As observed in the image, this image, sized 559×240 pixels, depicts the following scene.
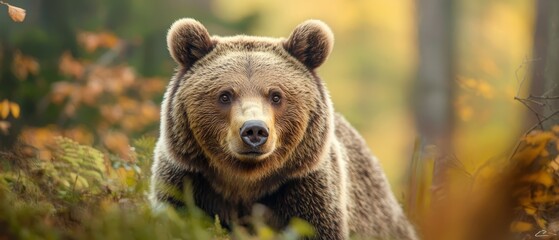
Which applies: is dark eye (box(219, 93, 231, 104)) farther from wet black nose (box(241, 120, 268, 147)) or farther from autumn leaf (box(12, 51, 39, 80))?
autumn leaf (box(12, 51, 39, 80))

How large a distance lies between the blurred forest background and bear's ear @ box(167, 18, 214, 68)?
2.83 ft

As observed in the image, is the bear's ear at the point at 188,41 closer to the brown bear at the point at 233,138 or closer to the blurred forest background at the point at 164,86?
the brown bear at the point at 233,138

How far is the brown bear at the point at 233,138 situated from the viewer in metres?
5.17

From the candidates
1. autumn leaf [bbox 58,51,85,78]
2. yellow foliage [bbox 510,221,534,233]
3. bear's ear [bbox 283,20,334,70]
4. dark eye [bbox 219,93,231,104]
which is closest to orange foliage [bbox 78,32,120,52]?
autumn leaf [bbox 58,51,85,78]

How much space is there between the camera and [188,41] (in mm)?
5523

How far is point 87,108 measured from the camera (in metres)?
11.4

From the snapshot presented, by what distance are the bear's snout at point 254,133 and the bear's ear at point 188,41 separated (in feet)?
3.13

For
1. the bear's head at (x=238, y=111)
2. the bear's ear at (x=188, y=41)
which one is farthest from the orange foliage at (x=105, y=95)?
the bear's head at (x=238, y=111)

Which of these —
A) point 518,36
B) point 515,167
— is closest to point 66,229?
point 515,167

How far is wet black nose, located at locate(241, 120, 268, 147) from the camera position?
15.6ft

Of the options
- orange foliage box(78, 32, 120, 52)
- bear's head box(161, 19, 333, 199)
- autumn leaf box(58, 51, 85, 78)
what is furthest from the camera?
orange foliage box(78, 32, 120, 52)

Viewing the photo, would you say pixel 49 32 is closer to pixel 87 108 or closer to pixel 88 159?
pixel 87 108

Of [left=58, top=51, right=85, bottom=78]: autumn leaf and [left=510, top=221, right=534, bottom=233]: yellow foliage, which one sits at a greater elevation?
[left=510, top=221, right=534, bottom=233]: yellow foliage

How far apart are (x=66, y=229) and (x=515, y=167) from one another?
1.85 meters
